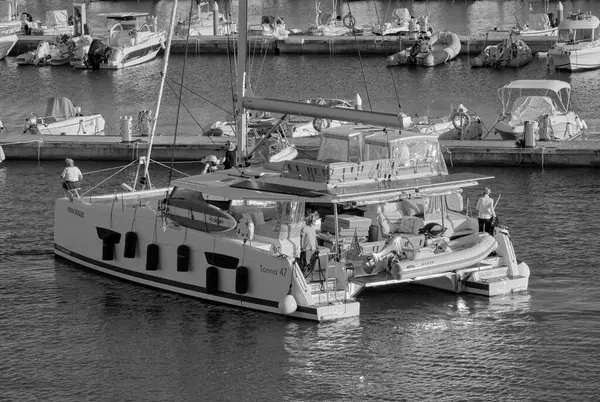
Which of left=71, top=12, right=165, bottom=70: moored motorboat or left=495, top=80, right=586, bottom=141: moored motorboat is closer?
left=495, top=80, right=586, bottom=141: moored motorboat

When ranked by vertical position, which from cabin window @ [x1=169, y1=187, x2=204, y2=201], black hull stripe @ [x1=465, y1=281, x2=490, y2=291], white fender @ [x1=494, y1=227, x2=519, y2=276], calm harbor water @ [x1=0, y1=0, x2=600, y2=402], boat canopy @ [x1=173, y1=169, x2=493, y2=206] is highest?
boat canopy @ [x1=173, y1=169, x2=493, y2=206]

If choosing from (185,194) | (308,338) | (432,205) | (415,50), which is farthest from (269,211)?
(415,50)

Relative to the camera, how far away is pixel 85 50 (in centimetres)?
8819

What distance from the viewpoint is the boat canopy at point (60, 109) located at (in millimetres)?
59406

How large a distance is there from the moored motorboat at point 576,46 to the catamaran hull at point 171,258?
46.8m

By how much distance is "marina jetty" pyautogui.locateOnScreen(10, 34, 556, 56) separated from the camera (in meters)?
89.1

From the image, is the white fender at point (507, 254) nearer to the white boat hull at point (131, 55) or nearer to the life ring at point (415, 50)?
the life ring at point (415, 50)

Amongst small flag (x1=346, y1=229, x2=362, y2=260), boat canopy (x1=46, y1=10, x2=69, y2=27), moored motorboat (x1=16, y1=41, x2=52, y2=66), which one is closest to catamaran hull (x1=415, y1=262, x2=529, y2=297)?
small flag (x1=346, y1=229, x2=362, y2=260)

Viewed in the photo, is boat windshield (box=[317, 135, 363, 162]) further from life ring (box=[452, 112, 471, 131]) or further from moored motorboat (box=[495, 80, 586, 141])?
life ring (box=[452, 112, 471, 131])

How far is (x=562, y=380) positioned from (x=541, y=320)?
3450mm

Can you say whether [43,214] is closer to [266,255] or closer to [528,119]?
[266,255]

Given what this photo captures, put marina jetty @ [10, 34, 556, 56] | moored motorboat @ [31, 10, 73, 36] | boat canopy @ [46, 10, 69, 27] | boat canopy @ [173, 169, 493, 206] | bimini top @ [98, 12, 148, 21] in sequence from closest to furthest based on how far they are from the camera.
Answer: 1. boat canopy @ [173, 169, 493, 206]
2. marina jetty @ [10, 34, 556, 56]
3. bimini top @ [98, 12, 148, 21]
4. moored motorboat @ [31, 10, 73, 36]
5. boat canopy @ [46, 10, 69, 27]

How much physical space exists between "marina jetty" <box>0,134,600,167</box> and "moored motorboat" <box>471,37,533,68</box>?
3049 cm

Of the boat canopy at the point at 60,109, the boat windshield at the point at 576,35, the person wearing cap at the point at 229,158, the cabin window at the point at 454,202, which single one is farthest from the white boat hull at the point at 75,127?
the boat windshield at the point at 576,35
